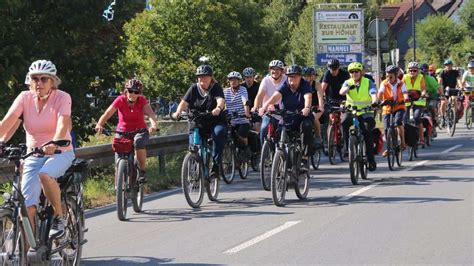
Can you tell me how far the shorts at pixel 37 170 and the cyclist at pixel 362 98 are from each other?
818 centimetres

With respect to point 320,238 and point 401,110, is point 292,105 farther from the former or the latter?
point 401,110

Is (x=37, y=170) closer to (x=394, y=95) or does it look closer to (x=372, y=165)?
(x=372, y=165)

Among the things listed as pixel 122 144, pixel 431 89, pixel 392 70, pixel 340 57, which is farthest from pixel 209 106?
pixel 340 57

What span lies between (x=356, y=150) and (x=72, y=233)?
7212mm

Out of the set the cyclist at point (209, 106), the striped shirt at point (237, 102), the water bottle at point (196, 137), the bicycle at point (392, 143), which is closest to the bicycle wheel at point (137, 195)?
the water bottle at point (196, 137)

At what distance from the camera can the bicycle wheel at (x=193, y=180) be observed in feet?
37.8

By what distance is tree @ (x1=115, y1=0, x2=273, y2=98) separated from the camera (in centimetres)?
3017

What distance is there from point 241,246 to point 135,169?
292 cm

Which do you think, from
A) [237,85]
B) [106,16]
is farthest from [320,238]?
[106,16]

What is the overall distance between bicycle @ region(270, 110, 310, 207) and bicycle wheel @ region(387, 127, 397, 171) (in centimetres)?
419

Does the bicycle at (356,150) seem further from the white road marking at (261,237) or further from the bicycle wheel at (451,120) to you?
the bicycle wheel at (451,120)

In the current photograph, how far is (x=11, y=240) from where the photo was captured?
21.1ft

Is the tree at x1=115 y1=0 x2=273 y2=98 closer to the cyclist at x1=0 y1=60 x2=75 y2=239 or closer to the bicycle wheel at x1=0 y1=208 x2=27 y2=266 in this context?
the cyclist at x1=0 y1=60 x2=75 y2=239

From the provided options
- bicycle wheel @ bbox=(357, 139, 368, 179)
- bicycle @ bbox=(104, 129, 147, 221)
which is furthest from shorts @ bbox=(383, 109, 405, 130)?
bicycle @ bbox=(104, 129, 147, 221)
